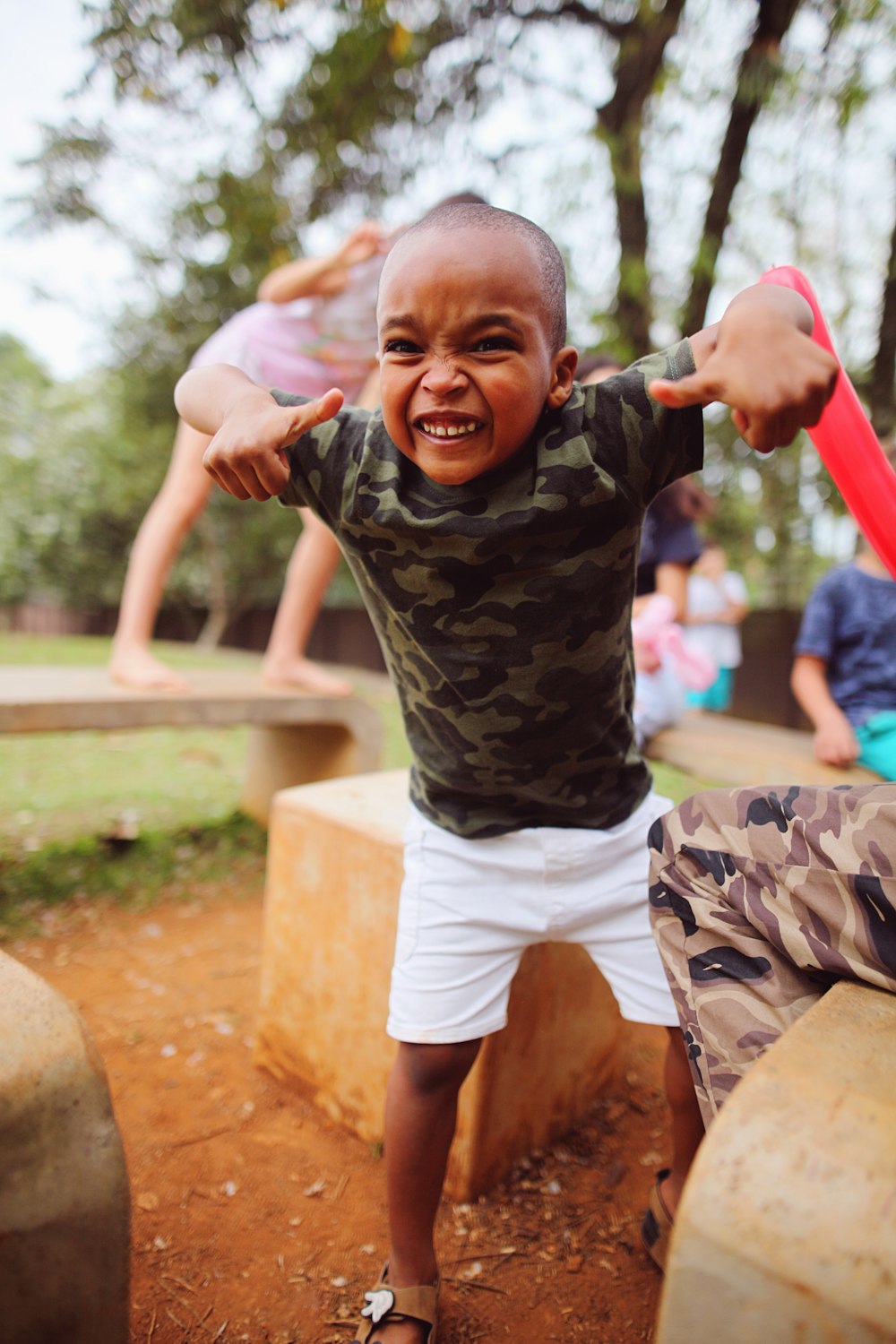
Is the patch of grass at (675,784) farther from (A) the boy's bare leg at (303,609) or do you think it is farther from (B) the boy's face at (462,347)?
(B) the boy's face at (462,347)

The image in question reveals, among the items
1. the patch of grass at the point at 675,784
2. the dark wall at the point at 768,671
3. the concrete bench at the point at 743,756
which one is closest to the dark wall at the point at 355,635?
the dark wall at the point at 768,671

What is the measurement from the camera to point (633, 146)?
4.96m

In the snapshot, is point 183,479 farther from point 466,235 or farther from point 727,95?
point 727,95

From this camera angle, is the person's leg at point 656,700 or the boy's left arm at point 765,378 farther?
the person's leg at point 656,700

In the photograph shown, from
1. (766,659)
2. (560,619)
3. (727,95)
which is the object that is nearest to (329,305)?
(560,619)

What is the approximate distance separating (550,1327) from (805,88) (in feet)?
19.2

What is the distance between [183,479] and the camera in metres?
3.07

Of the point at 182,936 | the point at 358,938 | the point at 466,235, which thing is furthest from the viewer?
the point at 182,936

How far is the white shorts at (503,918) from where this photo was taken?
1.36 meters

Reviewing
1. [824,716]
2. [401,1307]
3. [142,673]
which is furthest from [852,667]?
[142,673]

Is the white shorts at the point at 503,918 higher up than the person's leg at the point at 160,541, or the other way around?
the person's leg at the point at 160,541

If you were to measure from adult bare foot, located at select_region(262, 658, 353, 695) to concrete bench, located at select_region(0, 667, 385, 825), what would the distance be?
0.17 ft

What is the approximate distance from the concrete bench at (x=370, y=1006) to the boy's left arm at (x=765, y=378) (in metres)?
1.12

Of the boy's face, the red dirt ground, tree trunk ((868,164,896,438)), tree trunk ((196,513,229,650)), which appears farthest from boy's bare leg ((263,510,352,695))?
tree trunk ((196,513,229,650))
